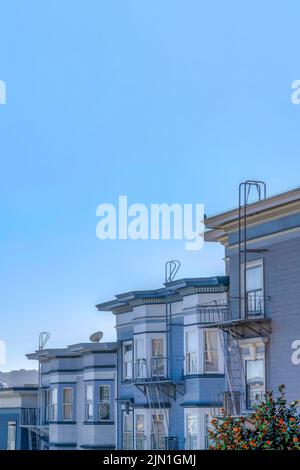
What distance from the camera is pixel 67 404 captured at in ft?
168

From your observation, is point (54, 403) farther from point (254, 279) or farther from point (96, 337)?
point (254, 279)

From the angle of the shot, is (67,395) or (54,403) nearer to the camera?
(67,395)

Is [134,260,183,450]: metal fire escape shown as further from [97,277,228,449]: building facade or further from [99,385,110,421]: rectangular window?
[99,385,110,421]: rectangular window

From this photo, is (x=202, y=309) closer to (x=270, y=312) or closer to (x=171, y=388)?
(x=171, y=388)

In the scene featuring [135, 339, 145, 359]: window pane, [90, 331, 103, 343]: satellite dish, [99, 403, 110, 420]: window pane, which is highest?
[90, 331, 103, 343]: satellite dish

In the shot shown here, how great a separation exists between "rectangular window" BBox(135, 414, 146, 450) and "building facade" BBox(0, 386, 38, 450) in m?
16.8

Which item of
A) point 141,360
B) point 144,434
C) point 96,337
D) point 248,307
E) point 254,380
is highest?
point 96,337

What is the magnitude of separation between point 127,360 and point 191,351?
822 cm

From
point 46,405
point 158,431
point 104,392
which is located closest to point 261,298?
point 158,431

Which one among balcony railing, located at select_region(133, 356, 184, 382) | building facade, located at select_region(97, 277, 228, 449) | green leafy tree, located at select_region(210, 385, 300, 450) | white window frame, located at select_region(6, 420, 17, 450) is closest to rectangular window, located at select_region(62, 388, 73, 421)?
building facade, located at select_region(97, 277, 228, 449)

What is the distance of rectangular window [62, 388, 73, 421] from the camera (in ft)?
167

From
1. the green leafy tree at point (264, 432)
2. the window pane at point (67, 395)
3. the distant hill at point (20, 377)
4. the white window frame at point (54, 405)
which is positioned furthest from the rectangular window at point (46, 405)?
the green leafy tree at point (264, 432)

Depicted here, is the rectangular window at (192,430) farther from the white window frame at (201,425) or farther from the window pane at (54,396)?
the window pane at (54,396)
